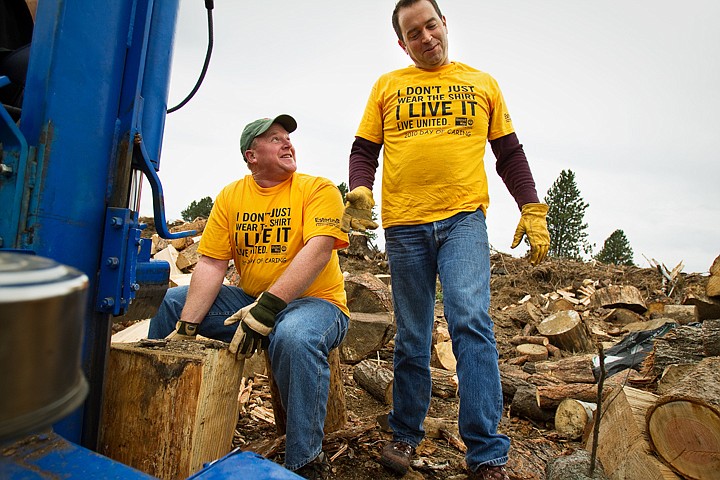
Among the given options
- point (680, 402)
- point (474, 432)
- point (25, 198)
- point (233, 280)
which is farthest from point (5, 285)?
point (233, 280)

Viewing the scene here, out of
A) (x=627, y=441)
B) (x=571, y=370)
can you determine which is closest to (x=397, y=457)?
(x=627, y=441)

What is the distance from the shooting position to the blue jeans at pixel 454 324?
2.13m

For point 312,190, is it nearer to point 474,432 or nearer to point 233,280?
point 474,432

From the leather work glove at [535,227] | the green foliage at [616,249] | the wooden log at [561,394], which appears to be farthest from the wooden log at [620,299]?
the green foliage at [616,249]

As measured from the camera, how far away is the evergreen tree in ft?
116

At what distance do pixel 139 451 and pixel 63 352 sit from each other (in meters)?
1.40

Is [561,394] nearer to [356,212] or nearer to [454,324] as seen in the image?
[454,324]

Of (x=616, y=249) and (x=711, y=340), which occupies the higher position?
(x=616, y=249)

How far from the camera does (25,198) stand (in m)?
1.36

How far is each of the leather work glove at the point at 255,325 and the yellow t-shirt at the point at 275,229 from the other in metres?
0.34

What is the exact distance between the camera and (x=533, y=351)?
5.59 m

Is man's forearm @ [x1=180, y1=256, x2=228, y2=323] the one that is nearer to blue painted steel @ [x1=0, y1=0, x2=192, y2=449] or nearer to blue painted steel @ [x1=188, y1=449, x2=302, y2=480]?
blue painted steel @ [x1=0, y1=0, x2=192, y2=449]

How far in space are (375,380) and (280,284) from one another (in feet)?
5.26

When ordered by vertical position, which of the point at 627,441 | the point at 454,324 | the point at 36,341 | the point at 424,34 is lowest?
the point at 627,441
